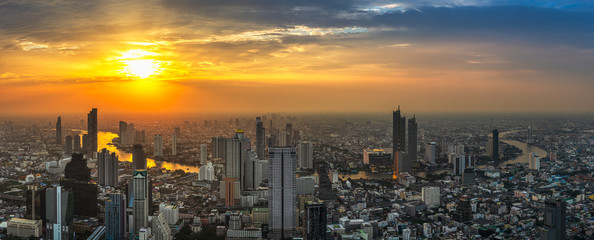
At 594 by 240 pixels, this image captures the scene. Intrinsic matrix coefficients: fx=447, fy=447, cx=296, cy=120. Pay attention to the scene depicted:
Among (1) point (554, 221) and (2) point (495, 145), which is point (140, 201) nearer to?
(1) point (554, 221)

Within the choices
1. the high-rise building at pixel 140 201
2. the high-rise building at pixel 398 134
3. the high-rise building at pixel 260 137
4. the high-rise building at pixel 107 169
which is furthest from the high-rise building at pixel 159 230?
the high-rise building at pixel 398 134

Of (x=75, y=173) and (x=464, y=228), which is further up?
(x=75, y=173)

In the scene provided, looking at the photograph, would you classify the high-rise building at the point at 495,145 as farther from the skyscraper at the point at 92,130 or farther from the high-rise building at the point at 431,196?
the skyscraper at the point at 92,130

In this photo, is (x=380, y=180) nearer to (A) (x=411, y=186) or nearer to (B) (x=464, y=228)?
(A) (x=411, y=186)

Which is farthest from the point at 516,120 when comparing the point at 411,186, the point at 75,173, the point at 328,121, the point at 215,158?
the point at 75,173

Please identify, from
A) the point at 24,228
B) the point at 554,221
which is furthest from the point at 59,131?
the point at 554,221

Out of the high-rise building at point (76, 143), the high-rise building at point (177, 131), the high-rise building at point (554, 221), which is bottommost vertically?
the high-rise building at point (554, 221)
